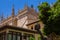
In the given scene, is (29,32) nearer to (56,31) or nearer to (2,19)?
(56,31)

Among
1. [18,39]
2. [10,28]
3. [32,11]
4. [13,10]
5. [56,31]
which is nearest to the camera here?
[10,28]

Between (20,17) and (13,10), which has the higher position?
(13,10)

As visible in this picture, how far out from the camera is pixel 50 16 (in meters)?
24.5

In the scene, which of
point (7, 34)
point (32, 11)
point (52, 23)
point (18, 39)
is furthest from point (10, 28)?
point (32, 11)

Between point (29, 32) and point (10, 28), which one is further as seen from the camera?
point (29, 32)

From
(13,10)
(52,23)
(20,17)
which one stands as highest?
(13,10)

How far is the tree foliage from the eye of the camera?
77.7 feet

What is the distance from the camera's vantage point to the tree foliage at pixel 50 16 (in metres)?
23.7

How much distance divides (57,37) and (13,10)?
86.7 feet

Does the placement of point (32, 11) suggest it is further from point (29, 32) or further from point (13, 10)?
point (29, 32)

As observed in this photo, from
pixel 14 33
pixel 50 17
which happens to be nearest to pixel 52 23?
pixel 50 17

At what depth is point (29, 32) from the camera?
2150 cm

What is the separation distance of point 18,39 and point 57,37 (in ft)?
20.0

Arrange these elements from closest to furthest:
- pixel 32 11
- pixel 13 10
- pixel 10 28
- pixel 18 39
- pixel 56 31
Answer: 1. pixel 10 28
2. pixel 18 39
3. pixel 56 31
4. pixel 32 11
5. pixel 13 10
